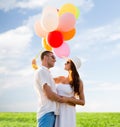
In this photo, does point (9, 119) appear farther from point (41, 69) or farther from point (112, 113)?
point (41, 69)

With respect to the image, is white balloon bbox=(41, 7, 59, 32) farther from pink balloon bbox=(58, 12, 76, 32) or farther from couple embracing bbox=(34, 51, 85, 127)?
couple embracing bbox=(34, 51, 85, 127)

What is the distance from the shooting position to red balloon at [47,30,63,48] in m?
5.66

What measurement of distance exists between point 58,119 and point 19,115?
8050 mm

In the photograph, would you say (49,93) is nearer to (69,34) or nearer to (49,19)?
(49,19)

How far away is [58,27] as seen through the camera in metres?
5.71

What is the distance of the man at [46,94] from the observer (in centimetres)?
480

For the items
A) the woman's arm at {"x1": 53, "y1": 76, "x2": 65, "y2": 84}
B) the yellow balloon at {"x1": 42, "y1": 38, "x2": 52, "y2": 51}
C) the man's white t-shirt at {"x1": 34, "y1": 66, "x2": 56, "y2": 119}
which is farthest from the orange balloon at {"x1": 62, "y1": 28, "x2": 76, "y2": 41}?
the man's white t-shirt at {"x1": 34, "y1": 66, "x2": 56, "y2": 119}

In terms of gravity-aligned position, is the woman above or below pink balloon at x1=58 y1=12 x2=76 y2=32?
below

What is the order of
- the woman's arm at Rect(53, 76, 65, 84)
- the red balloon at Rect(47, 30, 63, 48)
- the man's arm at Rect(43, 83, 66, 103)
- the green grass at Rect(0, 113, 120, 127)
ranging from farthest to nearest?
the green grass at Rect(0, 113, 120, 127), the red balloon at Rect(47, 30, 63, 48), the woman's arm at Rect(53, 76, 65, 84), the man's arm at Rect(43, 83, 66, 103)

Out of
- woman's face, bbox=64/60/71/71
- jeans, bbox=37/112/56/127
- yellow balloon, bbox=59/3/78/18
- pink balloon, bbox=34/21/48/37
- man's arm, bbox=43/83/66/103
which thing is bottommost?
jeans, bbox=37/112/56/127

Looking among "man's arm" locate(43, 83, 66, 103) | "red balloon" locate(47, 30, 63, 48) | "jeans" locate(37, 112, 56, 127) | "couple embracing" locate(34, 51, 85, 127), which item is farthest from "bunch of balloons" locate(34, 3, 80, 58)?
"jeans" locate(37, 112, 56, 127)

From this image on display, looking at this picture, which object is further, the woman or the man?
the woman

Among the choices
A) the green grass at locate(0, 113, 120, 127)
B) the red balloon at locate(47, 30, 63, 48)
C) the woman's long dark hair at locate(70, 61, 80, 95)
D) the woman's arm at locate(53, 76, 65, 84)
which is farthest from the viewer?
the green grass at locate(0, 113, 120, 127)

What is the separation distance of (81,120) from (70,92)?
20.8 feet
